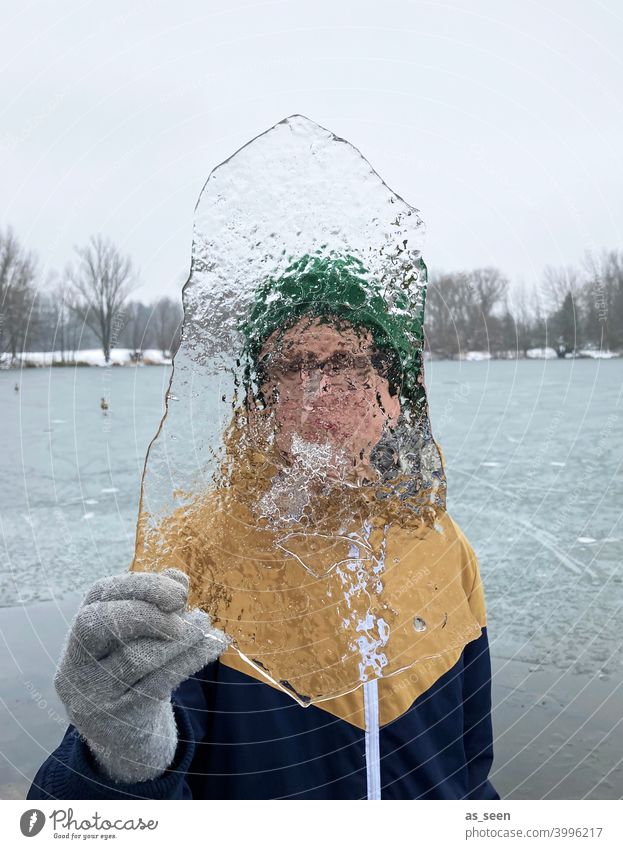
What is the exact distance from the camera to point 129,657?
974 mm

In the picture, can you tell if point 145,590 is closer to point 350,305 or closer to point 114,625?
point 114,625

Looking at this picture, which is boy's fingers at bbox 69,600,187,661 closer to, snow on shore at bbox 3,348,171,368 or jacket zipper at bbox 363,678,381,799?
jacket zipper at bbox 363,678,381,799

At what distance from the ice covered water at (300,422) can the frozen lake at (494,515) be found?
635 millimetres

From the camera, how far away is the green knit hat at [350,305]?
3.41 ft

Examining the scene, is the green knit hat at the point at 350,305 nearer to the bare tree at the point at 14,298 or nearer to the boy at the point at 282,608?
the boy at the point at 282,608

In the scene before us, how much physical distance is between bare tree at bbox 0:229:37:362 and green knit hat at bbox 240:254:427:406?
65 cm

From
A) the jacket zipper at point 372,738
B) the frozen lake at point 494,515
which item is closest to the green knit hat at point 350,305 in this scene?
the jacket zipper at point 372,738

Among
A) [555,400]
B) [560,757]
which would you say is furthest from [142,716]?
[555,400]

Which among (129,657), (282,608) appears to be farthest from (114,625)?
(282,608)

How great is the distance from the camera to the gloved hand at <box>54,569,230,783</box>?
0.97 metres

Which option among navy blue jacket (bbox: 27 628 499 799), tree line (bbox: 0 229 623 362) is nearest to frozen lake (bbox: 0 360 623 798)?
tree line (bbox: 0 229 623 362)

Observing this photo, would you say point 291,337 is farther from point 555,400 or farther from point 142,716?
point 555,400

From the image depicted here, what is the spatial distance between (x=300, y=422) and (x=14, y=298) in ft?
2.96
